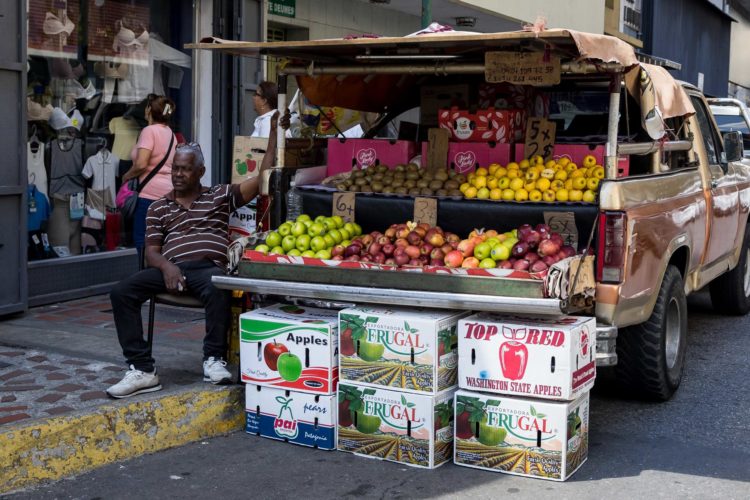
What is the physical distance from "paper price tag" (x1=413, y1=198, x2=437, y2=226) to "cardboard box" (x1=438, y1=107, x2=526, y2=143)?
0.82 m

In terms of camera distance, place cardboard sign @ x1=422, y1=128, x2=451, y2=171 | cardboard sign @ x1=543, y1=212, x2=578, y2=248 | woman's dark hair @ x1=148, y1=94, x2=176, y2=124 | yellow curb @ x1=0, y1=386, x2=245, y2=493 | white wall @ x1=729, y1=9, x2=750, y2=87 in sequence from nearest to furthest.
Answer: yellow curb @ x1=0, y1=386, x2=245, y2=493
cardboard sign @ x1=543, y1=212, x2=578, y2=248
cardboard sign @ x1=422, y1=128, x2=451, y2=171
woman's dark hair @ x1=148, y1=94, x2=176, y2=124
white wall @ x1=729, y1=9, x2=750, y2=87

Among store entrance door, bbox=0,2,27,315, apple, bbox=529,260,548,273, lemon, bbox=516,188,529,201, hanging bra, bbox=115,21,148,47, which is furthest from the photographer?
hanging bra, bbox=115,21,148,47

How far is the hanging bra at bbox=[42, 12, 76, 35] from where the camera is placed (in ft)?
27.3

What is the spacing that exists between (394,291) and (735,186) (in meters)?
3.89

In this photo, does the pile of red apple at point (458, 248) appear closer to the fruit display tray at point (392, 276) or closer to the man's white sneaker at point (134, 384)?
the fruit display tray at point (392, 276)

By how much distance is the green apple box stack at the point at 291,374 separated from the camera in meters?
5.16

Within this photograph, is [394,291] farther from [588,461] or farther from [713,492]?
[713,492]

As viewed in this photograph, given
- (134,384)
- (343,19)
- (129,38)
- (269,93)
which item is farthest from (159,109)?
(343,19)

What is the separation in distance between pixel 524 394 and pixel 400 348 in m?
0.63

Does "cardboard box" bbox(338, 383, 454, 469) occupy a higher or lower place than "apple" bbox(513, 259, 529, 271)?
lower

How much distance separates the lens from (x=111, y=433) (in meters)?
4.90

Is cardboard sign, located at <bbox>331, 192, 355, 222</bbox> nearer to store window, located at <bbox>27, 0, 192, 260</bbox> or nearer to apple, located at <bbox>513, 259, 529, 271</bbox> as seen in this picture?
apple, located at <bbox>513, 259, 529, 271</bbox>

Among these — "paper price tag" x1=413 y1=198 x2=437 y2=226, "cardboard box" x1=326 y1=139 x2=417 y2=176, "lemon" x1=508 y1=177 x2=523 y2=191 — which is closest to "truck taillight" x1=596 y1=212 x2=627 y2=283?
"lemon" x1=508 y1=177 x2=523 y2=191

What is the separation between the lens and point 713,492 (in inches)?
181
